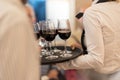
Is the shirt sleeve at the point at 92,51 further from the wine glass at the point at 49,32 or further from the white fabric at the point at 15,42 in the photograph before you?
the white fabric at the point at 15,42

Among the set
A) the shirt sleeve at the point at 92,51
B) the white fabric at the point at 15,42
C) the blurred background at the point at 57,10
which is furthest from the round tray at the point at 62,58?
the blurred background at the point at 57,10

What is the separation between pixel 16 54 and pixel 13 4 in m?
0.10

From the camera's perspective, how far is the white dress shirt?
152 cm

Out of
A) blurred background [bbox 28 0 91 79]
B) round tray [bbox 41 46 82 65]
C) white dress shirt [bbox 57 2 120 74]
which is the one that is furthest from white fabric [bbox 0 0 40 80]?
blurred background [bbox 28 0 91 79]

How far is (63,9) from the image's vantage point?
3.33 m

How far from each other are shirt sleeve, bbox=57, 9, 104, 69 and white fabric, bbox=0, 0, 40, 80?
98 centimetres

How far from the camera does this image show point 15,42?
19.5 inches

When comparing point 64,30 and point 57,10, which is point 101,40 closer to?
point 64,30

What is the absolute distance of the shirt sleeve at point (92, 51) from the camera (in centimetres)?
151

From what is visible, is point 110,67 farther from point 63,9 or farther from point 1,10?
point 63,9

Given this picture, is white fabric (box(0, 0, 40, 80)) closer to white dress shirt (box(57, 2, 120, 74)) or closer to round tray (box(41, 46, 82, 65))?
round tray (box(41, 46, 82, 65))

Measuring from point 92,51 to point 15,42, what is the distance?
3.52ft

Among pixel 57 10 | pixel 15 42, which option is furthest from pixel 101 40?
pixel 57 10

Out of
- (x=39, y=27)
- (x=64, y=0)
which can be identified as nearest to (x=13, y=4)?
(x=39, y=27)
